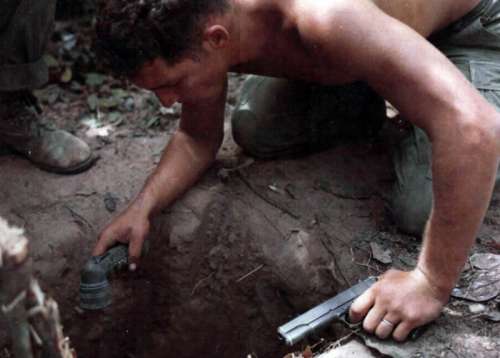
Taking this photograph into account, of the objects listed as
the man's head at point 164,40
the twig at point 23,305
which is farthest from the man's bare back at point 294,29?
the twig at point 23,305

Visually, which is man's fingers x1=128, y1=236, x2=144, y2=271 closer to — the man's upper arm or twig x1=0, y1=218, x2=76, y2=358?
twig x1=0, y1=218, x2=76, y2=358

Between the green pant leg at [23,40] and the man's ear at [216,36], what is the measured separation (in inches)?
40.2

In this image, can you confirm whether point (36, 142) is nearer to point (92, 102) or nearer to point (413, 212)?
point (92, 102)

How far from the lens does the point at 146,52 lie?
6.89 ft

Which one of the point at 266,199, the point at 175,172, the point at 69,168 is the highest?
the point at 175,172

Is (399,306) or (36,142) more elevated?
(399,306)

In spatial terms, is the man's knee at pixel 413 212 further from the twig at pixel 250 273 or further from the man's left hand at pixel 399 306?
the twig at pixel 250 273

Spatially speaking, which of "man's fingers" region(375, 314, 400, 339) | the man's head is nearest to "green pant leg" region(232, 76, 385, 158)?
the man's head

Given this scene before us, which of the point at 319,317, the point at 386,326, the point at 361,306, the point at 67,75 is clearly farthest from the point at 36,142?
the point at 386,326

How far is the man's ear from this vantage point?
6.96 ft

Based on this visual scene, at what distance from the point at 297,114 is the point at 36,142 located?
50.5 inches

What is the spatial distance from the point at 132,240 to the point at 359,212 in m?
1.04

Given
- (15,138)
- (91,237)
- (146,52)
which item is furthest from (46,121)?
(146,52)

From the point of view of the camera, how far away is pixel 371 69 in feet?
6.79
